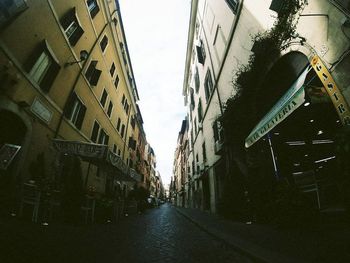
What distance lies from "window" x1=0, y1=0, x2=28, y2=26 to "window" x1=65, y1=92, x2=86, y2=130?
4676mm

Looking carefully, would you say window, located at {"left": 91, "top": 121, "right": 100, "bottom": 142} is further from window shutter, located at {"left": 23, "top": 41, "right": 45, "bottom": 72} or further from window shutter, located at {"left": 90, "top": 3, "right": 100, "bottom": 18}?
window shutter, located at {"left": 90, "top": 3, "right": 100, "bottom": 18}

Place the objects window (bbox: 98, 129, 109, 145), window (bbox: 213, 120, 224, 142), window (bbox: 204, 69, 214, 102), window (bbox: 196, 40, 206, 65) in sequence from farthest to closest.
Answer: window (bbox: 196, 40, 206, 65) → window (bbox: 204, 69, 214, 102) → window (bbox: 98, 129, 109, 145) → window (bbox: 213, 120, 224, 142)

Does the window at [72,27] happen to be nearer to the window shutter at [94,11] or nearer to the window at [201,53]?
the window shutter at [94,11]

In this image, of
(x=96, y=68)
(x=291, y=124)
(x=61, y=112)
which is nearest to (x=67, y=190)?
(x=61, y=112)

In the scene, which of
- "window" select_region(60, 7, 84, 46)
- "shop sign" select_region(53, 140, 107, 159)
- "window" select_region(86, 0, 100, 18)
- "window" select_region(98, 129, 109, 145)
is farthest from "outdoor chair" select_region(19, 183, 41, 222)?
"window" select_region(86, 0, 100, 18)

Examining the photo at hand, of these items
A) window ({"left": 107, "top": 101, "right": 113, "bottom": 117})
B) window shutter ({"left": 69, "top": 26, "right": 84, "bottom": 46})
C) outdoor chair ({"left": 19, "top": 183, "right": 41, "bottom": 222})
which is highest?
window shutter ({"left": 69, "top": 26, "right": 84, "bottom": 46})

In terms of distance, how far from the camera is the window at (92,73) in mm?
12802

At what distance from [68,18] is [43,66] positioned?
3316 mm

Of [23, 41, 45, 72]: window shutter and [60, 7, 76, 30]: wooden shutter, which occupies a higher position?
[60, 7, 76, 30]: wooden shutter

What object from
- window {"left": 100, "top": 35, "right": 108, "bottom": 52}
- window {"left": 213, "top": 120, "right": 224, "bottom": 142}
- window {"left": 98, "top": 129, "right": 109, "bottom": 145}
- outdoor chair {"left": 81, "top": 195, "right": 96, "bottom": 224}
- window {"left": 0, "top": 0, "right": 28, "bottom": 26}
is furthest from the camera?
window {"left": 98, "top": 129, "right": 109, "bottom": 145}

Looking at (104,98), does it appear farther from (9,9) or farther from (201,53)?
(9,9)

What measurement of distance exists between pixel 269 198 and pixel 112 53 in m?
16.1

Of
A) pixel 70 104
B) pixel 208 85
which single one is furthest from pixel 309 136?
pixel 70 104

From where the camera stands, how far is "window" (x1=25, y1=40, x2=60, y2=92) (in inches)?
300
